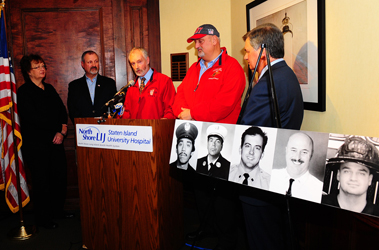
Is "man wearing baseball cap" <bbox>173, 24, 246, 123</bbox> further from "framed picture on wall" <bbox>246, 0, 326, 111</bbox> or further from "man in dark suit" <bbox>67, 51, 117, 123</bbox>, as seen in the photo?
"man in dark suit" <bbox>67, 51, 117, 123</bbox>

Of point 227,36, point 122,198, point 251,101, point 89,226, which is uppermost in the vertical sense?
point 227,36

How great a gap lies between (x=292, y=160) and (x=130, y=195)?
1248mm

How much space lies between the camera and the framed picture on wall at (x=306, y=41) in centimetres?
176

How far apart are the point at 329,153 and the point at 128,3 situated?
3.01m

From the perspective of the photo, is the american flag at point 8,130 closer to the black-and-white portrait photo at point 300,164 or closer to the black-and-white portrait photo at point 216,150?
the black-and-white portrait photo at point 216,150

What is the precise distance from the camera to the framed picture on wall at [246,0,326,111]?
5.79 feet

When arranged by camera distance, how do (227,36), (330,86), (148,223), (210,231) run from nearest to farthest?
1. (330,86)
2. (148,223)
3. (210,231)
4. (227,36)

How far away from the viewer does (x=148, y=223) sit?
6.45 ft

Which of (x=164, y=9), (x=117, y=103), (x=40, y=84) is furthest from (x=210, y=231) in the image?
(x=164, y=9)

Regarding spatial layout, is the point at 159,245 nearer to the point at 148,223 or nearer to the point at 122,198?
the point at 148,223

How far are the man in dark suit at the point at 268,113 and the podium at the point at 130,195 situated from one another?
67 cm

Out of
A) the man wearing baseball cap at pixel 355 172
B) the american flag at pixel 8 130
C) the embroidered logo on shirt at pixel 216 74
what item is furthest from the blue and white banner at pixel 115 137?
the man wearing baseball cap at pixel 355 172

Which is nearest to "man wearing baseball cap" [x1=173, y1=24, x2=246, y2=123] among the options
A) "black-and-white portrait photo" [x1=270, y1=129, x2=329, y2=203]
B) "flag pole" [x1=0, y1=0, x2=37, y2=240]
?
"black-and-white portrait photo" [x1=270, y1=129, x2=329, y2=203]

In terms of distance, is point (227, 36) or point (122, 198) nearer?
point (122, 198)
